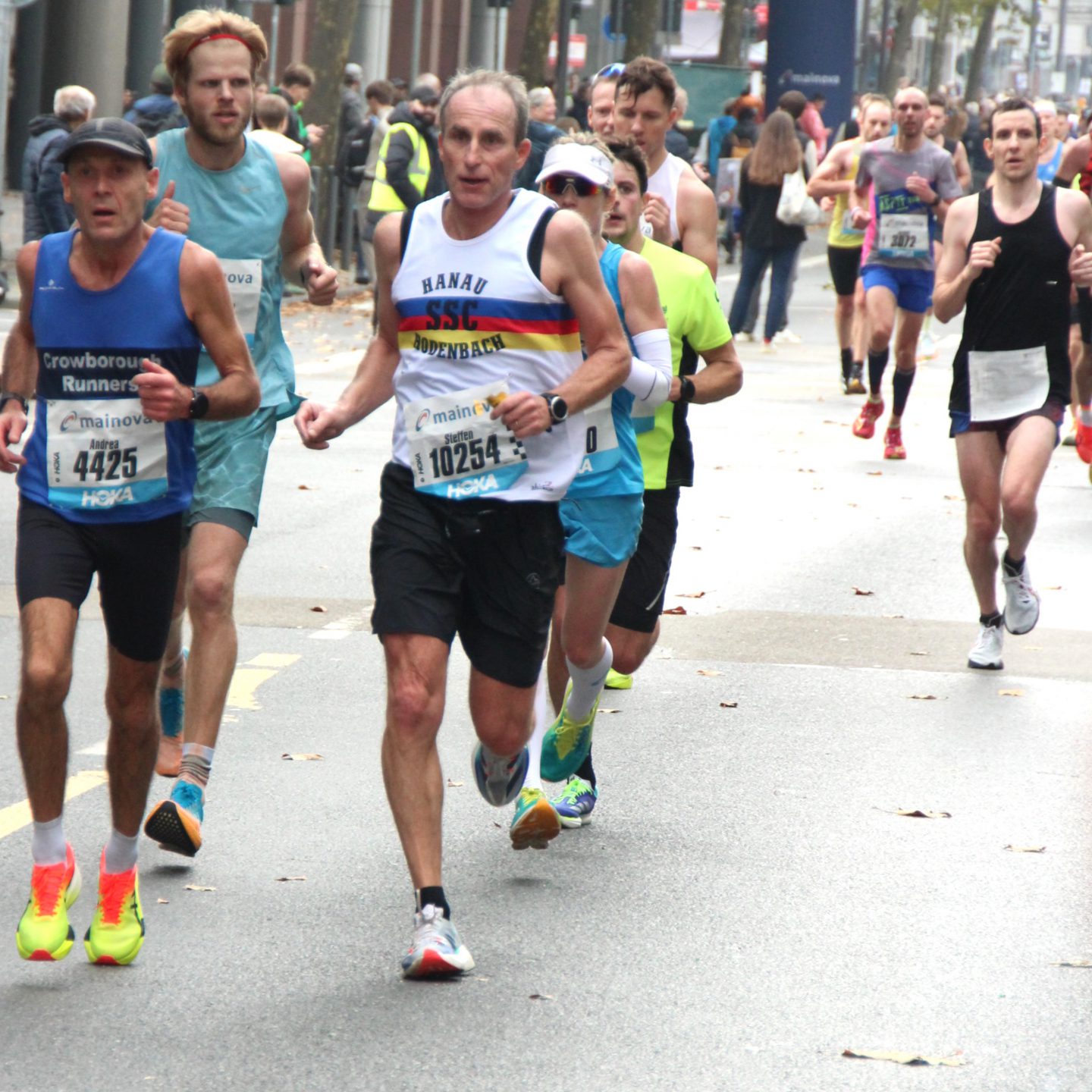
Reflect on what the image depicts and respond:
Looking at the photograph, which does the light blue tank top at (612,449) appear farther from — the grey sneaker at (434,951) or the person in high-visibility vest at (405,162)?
the person in high-visibility vest at (405,162)

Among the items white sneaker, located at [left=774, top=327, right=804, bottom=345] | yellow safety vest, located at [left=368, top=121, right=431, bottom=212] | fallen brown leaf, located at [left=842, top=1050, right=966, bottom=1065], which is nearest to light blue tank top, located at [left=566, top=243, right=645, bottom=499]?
fallen brown leaf, located at [left=842, top=1050, right=966, bottom=1065]

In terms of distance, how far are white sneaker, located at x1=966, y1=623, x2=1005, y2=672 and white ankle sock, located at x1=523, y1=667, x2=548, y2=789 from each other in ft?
10.00

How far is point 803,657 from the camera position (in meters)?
8.99

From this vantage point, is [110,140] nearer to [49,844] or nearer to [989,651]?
[49,844]

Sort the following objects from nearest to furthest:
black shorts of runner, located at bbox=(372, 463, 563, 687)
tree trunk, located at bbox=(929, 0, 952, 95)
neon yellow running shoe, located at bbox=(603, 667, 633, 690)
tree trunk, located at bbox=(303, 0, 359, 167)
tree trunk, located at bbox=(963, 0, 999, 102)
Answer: black shorts of runner, located at bbox=(372, 463, 563, 687)
neon yellow running shoe, located at bbox=(603, 667, 633, 690)
tree trunk, located at bbox=(303, 0, 359, 167)
tree trunk, located at bbox=(929, 0, 952, 95)
tree trunk, located at bbox=(963, 0, 999, 102)

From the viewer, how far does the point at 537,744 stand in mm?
6141

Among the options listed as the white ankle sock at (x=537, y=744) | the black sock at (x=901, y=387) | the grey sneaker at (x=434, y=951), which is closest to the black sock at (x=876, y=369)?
the black sock at (x=901, y=387)

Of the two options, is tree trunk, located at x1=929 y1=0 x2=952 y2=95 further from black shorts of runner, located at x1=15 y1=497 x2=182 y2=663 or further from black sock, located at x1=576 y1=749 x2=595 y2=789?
black shorts of runner, located at x1=15 y1=497 x2=182 y2=663

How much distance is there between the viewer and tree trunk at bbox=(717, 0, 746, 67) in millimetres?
50688

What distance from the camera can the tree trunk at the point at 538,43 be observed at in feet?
112

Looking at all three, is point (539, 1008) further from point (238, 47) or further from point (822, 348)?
point (822, 348)

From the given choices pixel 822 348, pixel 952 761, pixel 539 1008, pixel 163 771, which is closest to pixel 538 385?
pixel 539 1008

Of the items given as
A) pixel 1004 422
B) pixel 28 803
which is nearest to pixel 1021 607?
pixel 1004 422

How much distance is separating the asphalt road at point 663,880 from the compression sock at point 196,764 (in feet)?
0.71
